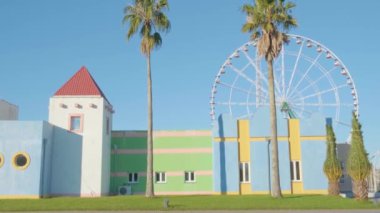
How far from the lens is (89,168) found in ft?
119

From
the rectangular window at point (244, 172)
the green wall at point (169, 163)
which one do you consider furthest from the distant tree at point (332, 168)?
the green wall at point (169, 163)

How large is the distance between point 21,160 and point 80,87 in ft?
25.8

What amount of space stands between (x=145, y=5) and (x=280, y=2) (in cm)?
927

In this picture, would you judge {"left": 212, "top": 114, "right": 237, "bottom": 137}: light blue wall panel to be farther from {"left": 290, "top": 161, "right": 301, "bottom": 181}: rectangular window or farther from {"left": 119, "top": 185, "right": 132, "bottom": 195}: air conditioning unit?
{"left": 119, "top": 185, "right": 132, "bottom": 195}: air conditioning unit

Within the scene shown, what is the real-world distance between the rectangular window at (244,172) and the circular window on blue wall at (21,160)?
16644 millimetres

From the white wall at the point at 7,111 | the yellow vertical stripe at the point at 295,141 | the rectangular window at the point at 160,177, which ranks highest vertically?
the white wall at the point at 7,111

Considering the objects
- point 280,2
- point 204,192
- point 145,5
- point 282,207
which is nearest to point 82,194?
point 204,192

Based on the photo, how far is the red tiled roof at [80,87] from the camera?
122 ft

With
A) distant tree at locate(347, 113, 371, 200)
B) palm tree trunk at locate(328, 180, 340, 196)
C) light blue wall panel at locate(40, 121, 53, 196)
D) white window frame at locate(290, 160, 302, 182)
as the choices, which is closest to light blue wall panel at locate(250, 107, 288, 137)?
white window frame at locate(290, 160, 302, 182)

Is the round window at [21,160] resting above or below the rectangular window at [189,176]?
above

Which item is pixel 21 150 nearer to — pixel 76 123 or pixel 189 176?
pixel 76 123

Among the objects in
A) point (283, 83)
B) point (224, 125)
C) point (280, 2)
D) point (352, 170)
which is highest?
point (280, 2)

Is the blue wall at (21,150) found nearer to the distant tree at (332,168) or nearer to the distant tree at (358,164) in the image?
the distant tree at (332,168)

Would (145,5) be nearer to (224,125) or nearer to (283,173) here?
(224,125)
